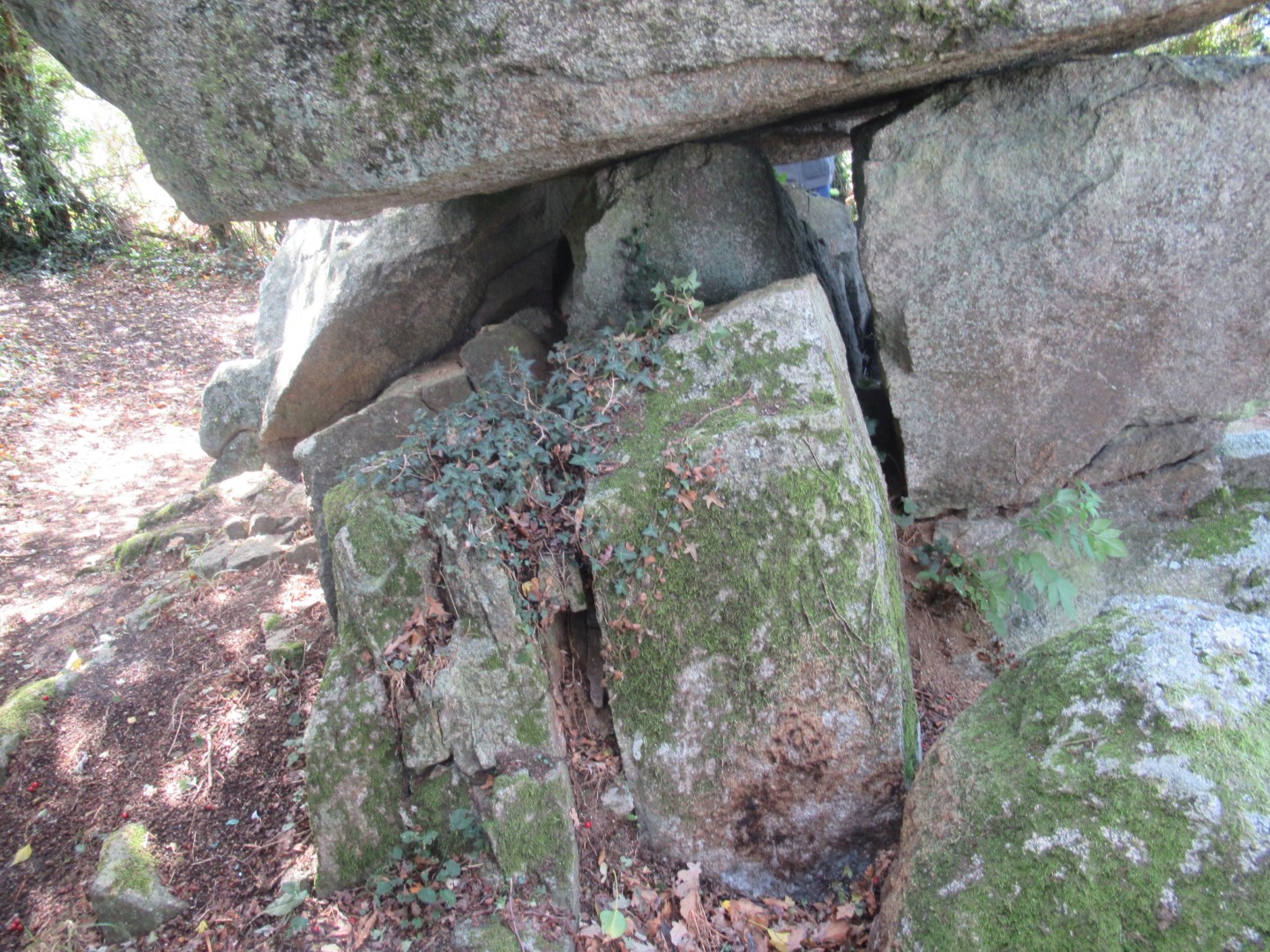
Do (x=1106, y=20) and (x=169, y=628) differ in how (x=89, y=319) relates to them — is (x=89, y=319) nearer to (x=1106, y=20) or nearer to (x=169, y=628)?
(x=169, y=628)

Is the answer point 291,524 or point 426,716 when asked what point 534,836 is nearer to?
point 426,716

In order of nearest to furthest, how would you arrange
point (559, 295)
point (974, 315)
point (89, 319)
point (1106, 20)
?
point (1106, 20) < point (974, 315) < point (559, 295) < point (89, 319)

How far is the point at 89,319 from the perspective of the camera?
32.1ft

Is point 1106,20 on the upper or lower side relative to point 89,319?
upper

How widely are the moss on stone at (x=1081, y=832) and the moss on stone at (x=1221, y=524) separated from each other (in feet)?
5.21

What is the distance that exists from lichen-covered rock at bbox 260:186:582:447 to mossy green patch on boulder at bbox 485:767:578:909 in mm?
2504

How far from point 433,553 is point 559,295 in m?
2.06

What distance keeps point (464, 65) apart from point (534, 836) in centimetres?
253

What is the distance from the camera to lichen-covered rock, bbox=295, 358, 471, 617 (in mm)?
4102

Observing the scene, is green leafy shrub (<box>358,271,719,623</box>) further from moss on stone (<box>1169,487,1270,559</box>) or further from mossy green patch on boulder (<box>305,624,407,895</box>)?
moss on stone (<box>1169,487,1270,559</box>)

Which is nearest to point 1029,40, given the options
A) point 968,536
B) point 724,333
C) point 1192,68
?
point 1192,68

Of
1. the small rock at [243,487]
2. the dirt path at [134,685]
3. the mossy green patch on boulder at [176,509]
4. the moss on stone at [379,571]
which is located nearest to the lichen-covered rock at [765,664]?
the moss on stone at [379,571]

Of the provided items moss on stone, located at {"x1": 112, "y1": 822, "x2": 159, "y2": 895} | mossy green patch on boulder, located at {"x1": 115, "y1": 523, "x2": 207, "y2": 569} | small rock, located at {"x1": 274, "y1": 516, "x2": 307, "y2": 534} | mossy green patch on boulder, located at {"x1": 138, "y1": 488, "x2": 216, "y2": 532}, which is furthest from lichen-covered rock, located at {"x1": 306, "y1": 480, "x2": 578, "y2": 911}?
mossy green patch on boulder, located at {"x1": 138, "y1": 488, "x2": 216, "y2": 532}

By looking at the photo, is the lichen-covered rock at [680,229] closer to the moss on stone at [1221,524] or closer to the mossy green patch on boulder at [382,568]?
the mossy green patch on boulder at [382,568]
